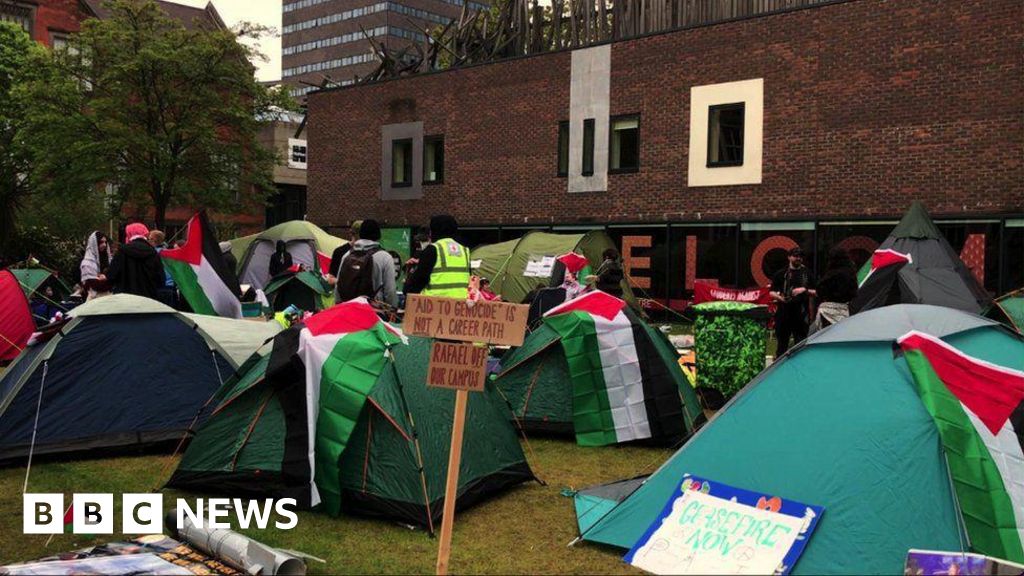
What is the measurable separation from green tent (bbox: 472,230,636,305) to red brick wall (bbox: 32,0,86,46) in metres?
31.8

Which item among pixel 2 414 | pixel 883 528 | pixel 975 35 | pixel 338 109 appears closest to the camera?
pixel 883 528

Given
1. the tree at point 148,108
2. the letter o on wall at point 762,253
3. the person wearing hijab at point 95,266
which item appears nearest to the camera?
the person wearing hijab at point 95,266

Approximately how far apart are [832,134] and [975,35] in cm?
297

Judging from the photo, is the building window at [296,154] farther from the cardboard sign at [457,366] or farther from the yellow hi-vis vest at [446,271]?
the cardboard sign at [457,366]

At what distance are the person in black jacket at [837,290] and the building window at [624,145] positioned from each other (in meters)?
11.1

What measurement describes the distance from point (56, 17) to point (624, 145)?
107 feet

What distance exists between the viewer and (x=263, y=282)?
1905cm

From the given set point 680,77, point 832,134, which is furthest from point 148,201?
point 832,134

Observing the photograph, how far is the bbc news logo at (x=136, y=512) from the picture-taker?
5.76 m

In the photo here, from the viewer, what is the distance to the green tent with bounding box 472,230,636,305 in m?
17.3

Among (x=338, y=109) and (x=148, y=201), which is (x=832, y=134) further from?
(x=148, y=201)

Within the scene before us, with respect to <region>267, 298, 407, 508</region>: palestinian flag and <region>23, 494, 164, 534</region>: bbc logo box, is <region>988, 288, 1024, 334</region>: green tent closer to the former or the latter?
<region>267, 298, 407, 508</region>: palestinian flag

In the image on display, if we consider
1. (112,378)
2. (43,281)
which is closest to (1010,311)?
(112,378)

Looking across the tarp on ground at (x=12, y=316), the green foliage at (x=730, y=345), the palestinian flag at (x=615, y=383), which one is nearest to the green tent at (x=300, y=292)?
the tarp on ground at (x=12, y=316)
